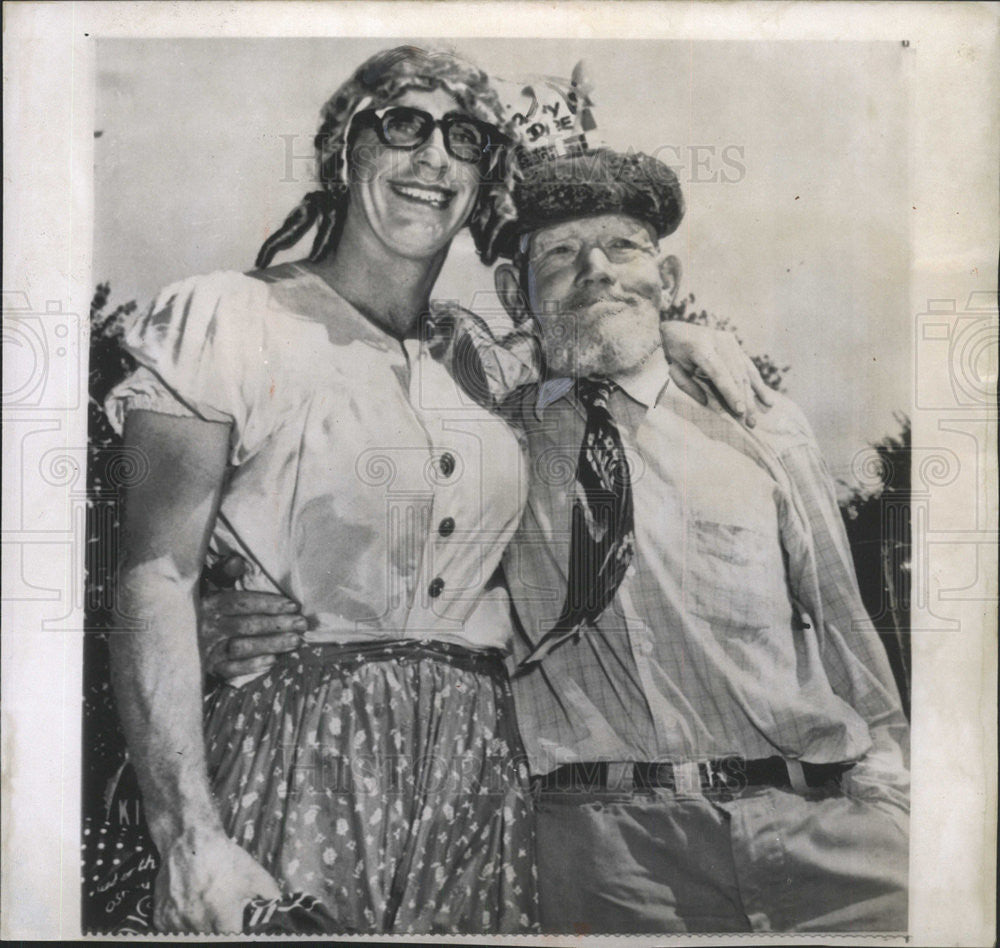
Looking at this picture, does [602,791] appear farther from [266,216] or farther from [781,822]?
[266,216]

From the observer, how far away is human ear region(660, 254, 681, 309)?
2.69m

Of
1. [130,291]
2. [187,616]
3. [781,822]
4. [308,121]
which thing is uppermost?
[308,121]

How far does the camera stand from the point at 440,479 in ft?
8.68

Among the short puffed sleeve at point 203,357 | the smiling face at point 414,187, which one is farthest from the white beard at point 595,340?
the short puffed sleeve at point 203,357

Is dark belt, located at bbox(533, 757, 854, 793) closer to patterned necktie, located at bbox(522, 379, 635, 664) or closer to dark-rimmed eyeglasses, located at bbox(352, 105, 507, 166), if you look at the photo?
patterned necktie, located at bbox(522, 379, 635, 664)

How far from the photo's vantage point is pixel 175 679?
2604 millimetres

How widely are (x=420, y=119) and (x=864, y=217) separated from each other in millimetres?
1246

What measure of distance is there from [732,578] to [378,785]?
110cm

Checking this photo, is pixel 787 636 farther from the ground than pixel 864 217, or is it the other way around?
pixel 864 217

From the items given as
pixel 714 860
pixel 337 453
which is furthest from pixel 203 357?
pixel 714 860

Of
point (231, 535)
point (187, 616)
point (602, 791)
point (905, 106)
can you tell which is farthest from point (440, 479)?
point (905, 106)

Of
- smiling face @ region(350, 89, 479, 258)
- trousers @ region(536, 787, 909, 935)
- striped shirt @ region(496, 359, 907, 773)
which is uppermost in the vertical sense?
smiling face @ region(350, 89, 479, 258)

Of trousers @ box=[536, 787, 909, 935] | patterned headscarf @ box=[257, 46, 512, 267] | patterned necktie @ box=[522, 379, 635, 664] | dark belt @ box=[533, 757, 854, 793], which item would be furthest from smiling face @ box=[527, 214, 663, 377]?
trousers @ box=[536, 787, 909, 935]

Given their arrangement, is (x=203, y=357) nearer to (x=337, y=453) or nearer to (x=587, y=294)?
(x=337, y=453)
